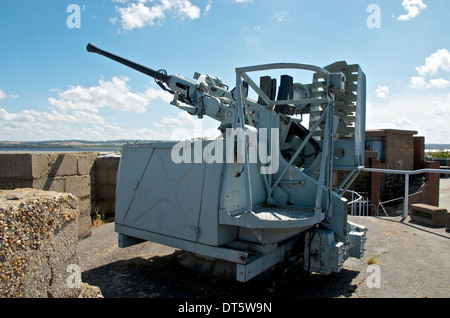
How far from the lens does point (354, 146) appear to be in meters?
4.58

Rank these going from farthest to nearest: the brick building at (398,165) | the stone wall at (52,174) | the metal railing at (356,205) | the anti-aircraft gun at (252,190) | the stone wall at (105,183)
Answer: the brick building at (398,165), the stone wall at (105,183), the metal railing at (356,205), the stone wall at (52,174), the anti-aircraft gun at (252,190)

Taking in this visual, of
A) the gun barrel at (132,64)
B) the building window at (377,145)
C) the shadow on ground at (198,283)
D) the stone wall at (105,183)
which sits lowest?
the shadow on ground at (198,283)

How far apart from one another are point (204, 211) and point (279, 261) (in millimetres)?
1220

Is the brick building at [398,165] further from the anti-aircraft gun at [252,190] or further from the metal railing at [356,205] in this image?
the anti-aircraft gun at [252,190]

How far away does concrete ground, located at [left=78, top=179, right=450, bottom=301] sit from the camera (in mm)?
4020

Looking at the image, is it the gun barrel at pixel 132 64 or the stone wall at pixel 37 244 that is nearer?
the stone wall at pixel 37 244

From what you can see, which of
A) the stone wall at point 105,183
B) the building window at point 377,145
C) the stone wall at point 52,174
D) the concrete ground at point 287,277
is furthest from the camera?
the building window at point 377,145

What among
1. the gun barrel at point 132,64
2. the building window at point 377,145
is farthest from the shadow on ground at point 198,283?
the building window at point 377,145

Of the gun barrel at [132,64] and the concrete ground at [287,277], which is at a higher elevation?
the gun barrel at [132,64]

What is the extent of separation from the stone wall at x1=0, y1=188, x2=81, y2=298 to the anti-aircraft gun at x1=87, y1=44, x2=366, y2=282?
5.57ft

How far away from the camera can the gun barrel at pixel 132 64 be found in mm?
7091

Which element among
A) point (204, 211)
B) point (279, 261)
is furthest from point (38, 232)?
point (279, 261)

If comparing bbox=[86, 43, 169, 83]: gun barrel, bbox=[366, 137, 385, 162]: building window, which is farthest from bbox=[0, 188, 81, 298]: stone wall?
bbox=[366, 137, 385, 162]: building window

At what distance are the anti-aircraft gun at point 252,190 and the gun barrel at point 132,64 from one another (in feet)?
8.98
